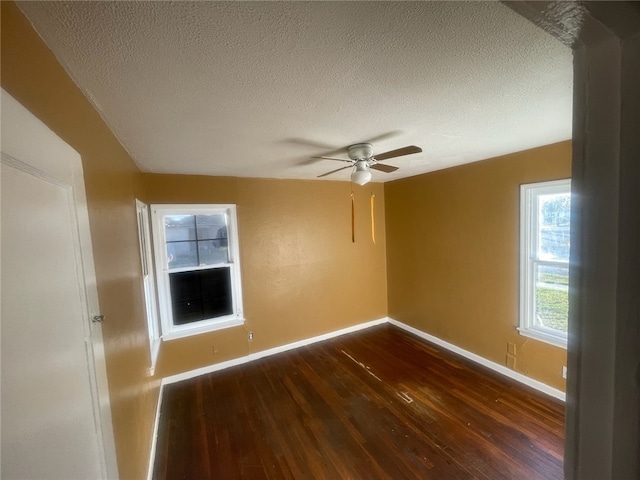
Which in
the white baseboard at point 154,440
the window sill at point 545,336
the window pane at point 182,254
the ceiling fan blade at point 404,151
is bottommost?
the white baseboard at point 154,440

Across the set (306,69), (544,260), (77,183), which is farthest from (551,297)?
(77,183)

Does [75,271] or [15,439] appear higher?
[75,271]

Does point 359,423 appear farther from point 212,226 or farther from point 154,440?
point 212,226

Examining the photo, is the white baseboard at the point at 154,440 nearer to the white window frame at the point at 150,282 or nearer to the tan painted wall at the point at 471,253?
the white window frame at the point at 150,282

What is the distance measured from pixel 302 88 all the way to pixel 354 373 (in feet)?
9.37

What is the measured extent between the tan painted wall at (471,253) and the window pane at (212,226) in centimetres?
247

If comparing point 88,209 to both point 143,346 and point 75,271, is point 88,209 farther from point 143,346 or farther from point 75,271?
point 143,346

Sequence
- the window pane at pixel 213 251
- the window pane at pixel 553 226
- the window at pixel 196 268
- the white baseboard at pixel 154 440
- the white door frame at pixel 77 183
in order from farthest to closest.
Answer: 1. the window pane at pixel 213 251
2. the window at pixel 196 268
3. the window pane at pixel 553 226
4. the white baseboard at pixel 154 440
5. the white door frame at pixel 77 183

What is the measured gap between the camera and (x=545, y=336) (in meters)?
2.53

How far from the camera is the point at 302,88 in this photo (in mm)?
1217

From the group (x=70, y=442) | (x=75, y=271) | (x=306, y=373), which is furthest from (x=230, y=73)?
(x=306, y=373)

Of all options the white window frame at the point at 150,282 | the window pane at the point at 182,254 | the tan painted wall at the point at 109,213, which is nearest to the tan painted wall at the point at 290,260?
the white window frame at the point at 150,282

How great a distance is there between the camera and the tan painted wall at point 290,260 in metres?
3.07

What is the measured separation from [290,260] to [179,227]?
1379 millimetres
